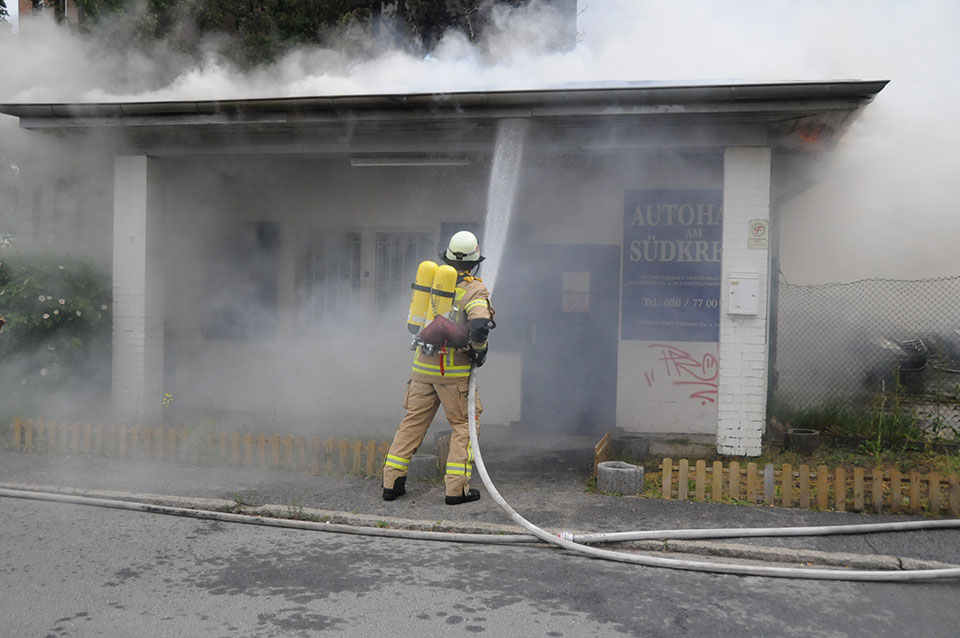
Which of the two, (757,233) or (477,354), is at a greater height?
(757,233)

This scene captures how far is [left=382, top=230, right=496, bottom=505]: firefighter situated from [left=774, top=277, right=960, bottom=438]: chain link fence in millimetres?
4782

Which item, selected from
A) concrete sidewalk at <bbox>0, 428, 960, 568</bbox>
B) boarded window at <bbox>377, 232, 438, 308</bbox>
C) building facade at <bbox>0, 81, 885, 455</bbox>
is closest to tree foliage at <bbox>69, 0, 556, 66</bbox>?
building facade at <bbox>0, 81, 885, 455</bbox>

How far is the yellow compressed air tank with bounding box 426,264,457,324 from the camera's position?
5.47 metres

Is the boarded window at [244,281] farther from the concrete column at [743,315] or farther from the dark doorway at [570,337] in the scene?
the concrete column at [743,315]

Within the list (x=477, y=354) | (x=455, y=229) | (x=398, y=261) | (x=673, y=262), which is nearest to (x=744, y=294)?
(x=673, y=262)

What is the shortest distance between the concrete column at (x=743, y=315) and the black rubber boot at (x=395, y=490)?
125 inches

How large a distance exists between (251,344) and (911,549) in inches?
305

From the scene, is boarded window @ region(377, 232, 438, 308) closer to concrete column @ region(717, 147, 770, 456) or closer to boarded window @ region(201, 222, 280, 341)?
boarded window @ region(201, 222, 280, 341)

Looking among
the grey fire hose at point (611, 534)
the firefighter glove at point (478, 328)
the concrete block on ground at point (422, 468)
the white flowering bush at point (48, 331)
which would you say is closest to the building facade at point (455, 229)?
the white flowering bush at point (48, 331)

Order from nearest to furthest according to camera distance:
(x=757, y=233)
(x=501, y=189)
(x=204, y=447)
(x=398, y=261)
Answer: (x=204, y=447)
(x=757, y=233)
(x=501, y=189)
(x=398, y=261)

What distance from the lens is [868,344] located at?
1107cm

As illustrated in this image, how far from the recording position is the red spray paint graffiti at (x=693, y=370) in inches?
336

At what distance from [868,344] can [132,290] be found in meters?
10.2

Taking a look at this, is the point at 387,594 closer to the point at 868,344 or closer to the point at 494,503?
the point at 494,503
